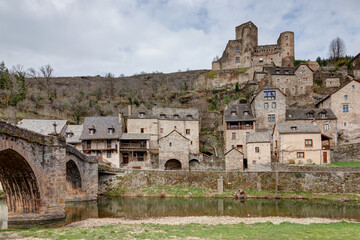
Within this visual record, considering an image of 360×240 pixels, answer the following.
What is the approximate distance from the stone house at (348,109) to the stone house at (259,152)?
53.0 ft

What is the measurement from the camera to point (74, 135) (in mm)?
45125

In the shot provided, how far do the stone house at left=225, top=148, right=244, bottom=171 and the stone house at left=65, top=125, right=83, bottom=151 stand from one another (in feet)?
74.3

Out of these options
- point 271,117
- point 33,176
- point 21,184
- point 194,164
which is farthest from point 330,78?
point 21,184

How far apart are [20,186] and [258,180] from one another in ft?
81.7

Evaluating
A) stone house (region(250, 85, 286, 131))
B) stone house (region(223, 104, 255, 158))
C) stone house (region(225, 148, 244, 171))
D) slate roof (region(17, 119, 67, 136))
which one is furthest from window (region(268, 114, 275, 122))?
slate roof (region(17, 119, 67, 136))

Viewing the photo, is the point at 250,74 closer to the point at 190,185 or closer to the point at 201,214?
the point at 190,185

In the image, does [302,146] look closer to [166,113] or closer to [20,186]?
[166,113]

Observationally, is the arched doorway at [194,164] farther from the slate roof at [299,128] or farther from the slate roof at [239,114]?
the slate roof at [299,128]

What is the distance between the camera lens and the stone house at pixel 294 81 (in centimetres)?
5925

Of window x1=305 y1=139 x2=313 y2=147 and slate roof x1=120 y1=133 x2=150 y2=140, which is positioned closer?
window x1=305 y1=139 x2=313 y2=147

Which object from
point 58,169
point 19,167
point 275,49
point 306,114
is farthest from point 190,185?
point 275,49

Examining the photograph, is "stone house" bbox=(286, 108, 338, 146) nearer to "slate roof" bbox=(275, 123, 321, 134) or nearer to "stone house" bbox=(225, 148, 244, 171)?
"slate roof" bbox=(275, 123, 321, 134)

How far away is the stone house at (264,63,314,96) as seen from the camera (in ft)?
194

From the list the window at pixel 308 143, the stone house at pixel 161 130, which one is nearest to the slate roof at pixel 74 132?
the stone house at pixel 161 130
